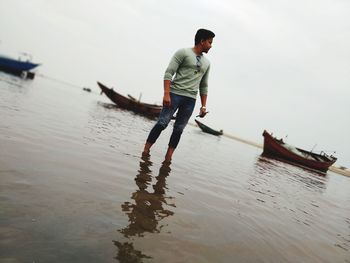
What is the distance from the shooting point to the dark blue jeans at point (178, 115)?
4.63 meters

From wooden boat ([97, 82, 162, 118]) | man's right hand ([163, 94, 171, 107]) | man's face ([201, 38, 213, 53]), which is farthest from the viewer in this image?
wooden boat ([97, 82, 162, 118])

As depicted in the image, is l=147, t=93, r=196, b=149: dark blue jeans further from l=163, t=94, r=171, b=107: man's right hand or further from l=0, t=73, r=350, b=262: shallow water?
l=0, t=73, r=350, b=262: shallow water

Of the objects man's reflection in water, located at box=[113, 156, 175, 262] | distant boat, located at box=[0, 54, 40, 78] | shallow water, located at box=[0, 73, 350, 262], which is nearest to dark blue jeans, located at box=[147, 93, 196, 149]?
shallow water, located at box=[0, 73, 350, 262]

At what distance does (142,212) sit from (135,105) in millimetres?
23990

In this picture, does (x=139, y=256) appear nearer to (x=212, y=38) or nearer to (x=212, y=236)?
(x=212, y=236)

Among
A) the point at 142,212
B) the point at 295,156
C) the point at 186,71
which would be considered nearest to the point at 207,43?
the point at 186,71

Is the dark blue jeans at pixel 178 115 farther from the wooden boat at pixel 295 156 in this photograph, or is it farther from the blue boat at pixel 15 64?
the blue boat at pixel 15 64

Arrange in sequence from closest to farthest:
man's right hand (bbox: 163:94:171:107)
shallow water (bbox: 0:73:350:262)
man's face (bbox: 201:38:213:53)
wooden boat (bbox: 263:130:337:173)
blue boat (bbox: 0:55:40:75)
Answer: shallow water (bbox: 0:73:350:262)
man's right hand (bbox: 163:94:171:107)
man's face (bbox: 201:38:213:53)
wooden boat (bbox: 263:130:337:173)
blue boat (bbox: 0:55:40:75)

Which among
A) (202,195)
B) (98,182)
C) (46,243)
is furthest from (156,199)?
(46,243)

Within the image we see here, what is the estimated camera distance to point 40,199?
1953mm

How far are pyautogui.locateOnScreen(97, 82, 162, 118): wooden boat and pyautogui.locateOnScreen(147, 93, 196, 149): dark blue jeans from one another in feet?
63.6

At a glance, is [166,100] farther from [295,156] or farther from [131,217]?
[295,156]

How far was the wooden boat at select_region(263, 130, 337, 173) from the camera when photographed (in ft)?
62.2

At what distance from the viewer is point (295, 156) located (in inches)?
753
